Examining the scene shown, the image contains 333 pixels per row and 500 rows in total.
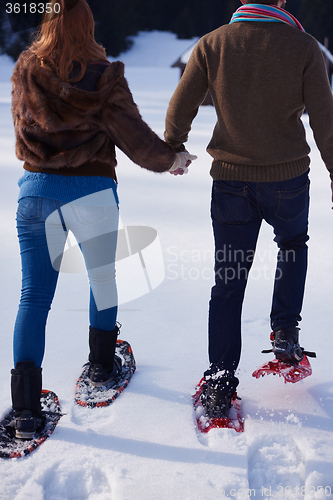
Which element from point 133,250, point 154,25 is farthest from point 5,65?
point 133,250

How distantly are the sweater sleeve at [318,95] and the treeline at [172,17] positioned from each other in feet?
132

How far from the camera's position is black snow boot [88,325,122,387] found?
220cm

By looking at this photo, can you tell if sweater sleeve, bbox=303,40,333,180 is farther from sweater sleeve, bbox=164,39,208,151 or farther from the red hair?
the red hair

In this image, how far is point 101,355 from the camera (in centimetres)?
Answer: 222

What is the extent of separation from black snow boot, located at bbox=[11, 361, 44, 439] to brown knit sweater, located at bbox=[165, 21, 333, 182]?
1045mm

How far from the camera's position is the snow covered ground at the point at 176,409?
5.49 feet

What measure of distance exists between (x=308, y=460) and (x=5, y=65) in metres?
35.7

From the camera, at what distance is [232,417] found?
204cm

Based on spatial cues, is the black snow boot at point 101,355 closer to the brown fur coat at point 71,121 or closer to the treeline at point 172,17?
the brown fur coat at point 71,121

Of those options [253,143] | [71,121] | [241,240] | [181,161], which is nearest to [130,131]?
[71,121]

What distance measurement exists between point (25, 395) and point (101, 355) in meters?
0.43
